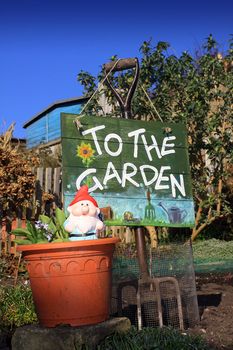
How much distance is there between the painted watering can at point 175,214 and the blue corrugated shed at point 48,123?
41.8 ft

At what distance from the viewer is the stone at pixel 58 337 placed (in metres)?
2.80

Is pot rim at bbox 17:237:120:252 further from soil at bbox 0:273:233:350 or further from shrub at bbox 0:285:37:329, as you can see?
shrub at bbox 0:285:37:329

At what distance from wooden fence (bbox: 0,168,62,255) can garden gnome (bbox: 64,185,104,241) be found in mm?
3421

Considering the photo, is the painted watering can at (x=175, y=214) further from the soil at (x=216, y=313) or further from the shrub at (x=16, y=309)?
the shrub at (x=16, y=309)

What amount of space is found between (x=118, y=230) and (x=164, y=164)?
16.5 feet

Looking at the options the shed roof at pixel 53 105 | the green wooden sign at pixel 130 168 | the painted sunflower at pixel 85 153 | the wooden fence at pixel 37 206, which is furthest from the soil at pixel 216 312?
the shed roof at pixel 53 105

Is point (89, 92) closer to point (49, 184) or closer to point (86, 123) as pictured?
point (49, 184)

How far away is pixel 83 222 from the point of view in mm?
3082

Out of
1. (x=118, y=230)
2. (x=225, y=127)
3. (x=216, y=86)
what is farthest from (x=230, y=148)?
(x=118, y=230)

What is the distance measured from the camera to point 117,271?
3814 millimetres

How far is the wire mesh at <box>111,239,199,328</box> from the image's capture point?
12.0ft

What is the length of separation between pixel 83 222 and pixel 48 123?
16034mm

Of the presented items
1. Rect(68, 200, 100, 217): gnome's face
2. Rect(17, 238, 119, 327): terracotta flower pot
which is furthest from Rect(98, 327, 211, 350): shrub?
Rect(68, 200, 100, 217): gnome's face

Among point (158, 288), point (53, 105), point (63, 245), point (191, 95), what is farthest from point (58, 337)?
point (53, 105)
